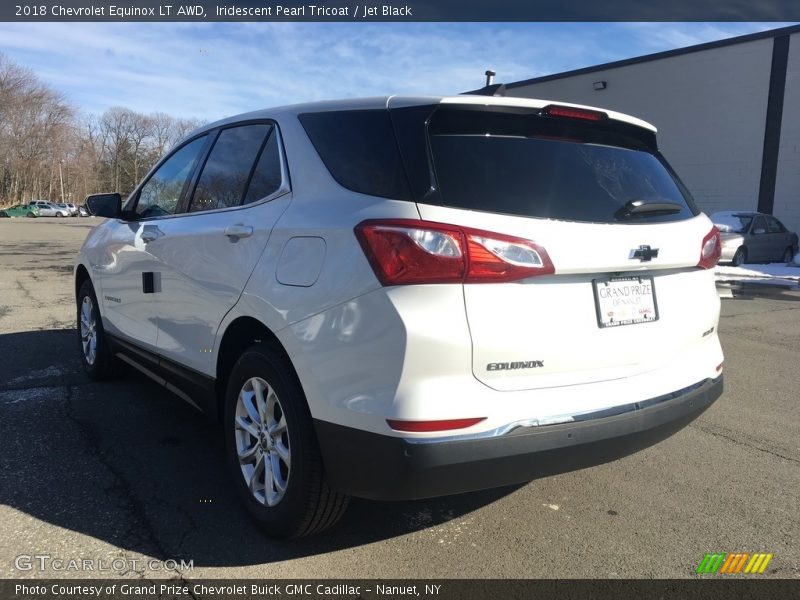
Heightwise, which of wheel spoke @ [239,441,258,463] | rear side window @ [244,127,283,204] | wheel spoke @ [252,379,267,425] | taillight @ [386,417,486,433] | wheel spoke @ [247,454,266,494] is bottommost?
wheel spoke @ [247,454,266,494]

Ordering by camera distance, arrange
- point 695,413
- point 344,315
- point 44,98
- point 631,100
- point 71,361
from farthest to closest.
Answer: point 44,98, point 631,100, point 71,361, point 695,413, point 344,315

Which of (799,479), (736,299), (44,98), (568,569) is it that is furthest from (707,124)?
(44,98)

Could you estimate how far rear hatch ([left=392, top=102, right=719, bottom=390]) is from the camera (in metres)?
2.27

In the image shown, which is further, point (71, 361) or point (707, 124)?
point (707, 124)

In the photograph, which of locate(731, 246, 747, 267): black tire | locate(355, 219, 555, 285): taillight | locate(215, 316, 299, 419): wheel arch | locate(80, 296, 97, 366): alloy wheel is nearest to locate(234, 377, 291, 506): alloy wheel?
locate(215, 316, 299, 419): wheel arch

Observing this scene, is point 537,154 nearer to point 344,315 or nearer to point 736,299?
point 344,315

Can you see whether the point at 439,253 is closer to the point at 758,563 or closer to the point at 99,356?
the point at 758,563

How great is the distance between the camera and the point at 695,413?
2.82 m

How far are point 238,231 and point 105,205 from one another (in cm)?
229

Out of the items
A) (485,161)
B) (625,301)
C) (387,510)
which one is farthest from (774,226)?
(485,161)

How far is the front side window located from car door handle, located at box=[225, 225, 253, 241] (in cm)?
100

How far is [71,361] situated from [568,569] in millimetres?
4879

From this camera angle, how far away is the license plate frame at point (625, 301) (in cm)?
246

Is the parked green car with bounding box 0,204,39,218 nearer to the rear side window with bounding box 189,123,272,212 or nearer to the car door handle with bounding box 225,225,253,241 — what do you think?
the rear side window with bounding box 189,123,272,212
